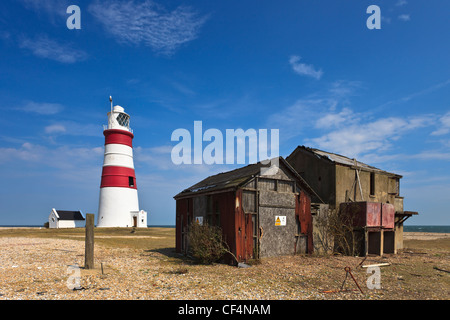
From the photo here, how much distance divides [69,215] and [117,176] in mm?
19233

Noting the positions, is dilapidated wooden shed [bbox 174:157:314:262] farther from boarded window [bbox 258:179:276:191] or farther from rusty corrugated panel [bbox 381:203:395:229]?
rusty corrugated panel [bbox 381:203:395:229]

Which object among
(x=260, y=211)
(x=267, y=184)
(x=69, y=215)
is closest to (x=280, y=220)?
(x=260, y=211)

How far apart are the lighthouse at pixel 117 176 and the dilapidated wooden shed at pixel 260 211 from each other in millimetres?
28814

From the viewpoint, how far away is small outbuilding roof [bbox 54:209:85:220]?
54250mm

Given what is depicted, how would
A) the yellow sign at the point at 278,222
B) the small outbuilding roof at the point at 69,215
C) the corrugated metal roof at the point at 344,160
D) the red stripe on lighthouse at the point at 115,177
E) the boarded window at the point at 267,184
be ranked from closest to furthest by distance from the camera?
the boarded window at the point at 267,184 → the yellow sign at the point at 278,222 → the corrugated metal roof at the point at 344,160 → the red stripe on lighthouse at the point at 115,177 → the small outbuilding roof at the point at 69,215

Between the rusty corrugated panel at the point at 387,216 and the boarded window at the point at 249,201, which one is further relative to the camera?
the rusty corrugated panel at the point at 387,216

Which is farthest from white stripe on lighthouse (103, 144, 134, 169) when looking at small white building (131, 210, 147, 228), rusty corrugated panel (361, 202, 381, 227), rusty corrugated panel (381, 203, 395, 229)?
rusty corrugated panel (381, 203, 395, 229)

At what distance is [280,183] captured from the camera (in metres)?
16.7

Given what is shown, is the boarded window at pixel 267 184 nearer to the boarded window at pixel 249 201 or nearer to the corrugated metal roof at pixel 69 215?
the boarded window at pixel 249 201

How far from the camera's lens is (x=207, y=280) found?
11.2 meters

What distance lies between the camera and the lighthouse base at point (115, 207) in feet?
146

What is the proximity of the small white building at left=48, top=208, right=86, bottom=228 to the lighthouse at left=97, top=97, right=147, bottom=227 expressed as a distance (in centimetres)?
1219

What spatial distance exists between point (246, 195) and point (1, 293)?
10129mm

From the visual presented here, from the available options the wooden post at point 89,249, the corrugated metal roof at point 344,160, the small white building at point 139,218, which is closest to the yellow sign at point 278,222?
the corrugated metal roof at point 344,160
